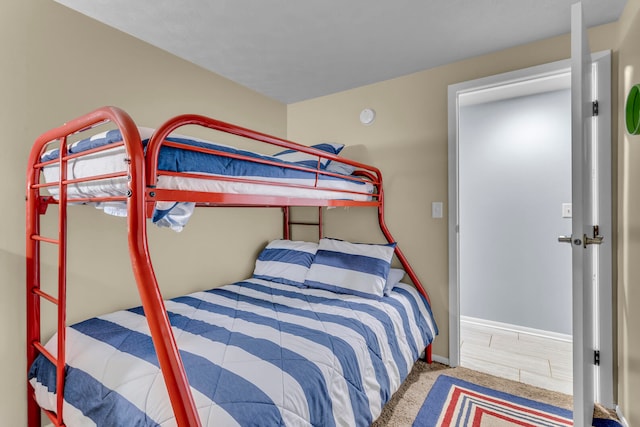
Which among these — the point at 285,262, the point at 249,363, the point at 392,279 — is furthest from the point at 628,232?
the point at 285,262

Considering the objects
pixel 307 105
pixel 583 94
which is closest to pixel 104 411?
pixel 583 94

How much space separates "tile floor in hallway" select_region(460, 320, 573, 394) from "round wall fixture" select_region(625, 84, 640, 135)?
161cm

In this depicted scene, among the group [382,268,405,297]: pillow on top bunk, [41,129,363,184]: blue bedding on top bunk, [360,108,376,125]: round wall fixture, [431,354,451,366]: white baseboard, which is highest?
[360,108,376,125]: round wall fixture

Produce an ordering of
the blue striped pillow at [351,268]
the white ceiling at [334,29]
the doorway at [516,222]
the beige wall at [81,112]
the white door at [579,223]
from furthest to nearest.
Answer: the doorway at [516,222], the blue striped pillow at [351,268], the white ceiling at [334,29], the beige wall at [81,112], the white door at [579,223]

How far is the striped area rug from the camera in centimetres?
169

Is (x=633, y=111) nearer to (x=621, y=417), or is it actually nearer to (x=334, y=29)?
(x=334, y=29)

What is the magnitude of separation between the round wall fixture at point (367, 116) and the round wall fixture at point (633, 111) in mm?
1562

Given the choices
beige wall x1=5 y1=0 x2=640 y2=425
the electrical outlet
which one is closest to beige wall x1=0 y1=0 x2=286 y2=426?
beige wall x1=5 y1=0 x2=640 y2=425

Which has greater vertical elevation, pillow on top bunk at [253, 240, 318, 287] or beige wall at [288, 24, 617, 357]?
beige wall at [288, 24, 617, 357]

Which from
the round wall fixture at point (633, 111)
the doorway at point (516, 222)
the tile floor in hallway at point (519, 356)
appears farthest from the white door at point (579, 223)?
the doorway at point (516, 222)

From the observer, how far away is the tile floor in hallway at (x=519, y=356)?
2.18m

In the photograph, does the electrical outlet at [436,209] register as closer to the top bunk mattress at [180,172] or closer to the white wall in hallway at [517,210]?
the white wall in hallway at [517,210]

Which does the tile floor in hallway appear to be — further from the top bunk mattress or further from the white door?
the top bunk mattress

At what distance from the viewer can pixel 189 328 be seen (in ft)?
4.97
